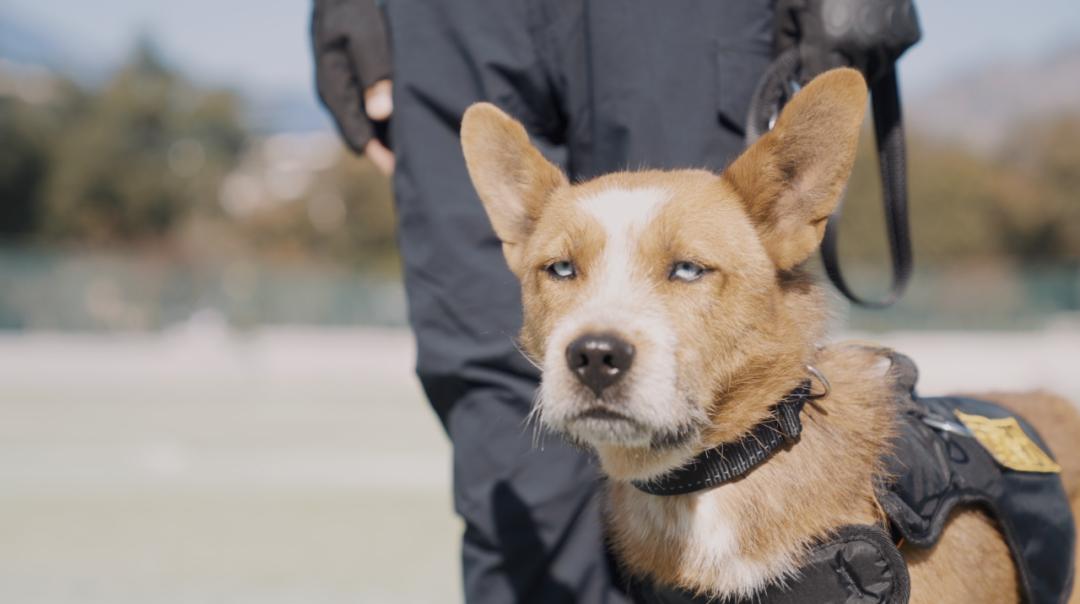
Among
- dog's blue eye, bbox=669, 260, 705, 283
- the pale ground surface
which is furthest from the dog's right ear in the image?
the pale ground surface

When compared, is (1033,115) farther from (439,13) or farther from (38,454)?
(439,13)

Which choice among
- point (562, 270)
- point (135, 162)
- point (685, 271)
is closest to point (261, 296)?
point (135, 162)

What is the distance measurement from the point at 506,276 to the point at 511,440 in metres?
0.45

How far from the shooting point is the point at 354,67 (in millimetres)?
3385

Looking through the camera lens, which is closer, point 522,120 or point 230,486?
point 522,120

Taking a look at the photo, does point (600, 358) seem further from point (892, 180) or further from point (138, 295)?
point (138, 295)

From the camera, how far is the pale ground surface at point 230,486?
5.36m

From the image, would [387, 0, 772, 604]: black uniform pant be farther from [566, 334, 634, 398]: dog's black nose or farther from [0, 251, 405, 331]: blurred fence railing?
[0, 251, 405, 331]: blurred fence railing

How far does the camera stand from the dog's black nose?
94.6 inches

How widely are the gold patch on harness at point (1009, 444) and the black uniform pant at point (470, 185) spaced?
952 millimetres

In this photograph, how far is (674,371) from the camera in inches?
96.6

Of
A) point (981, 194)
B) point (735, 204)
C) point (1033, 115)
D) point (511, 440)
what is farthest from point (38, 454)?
point (1033, 115)

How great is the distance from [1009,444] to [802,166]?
0.88 m

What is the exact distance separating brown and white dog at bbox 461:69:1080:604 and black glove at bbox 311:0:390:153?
0.64m
